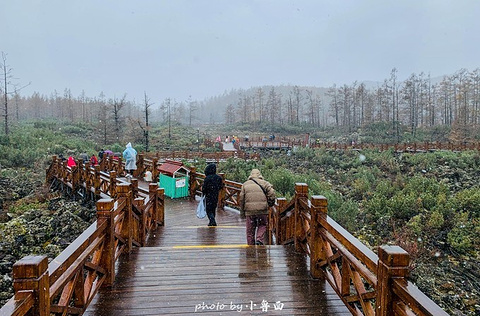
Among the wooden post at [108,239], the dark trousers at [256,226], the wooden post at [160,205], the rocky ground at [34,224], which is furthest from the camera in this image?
the rocky ground at [34,224]

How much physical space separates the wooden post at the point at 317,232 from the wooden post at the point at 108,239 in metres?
2.71

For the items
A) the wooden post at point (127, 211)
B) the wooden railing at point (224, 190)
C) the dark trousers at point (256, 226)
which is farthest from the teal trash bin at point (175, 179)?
the wooden post at point (127, 211)

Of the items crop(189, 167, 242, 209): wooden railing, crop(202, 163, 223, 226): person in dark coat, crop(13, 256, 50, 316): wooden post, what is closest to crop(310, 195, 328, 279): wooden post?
crop(13, 256, 50, 316): wooden post

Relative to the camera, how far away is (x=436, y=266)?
11062mm

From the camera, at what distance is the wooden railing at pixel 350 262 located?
A: 2434 millimetres

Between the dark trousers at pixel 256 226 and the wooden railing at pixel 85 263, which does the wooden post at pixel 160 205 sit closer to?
the wooden railing at pixel 85 263

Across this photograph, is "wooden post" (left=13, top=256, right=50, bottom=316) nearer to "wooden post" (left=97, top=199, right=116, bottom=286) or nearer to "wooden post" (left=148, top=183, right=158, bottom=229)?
"wooden post" (left=97, top=199, right=116, bottom=286)

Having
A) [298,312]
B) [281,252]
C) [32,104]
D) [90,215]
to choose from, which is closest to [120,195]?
[281,252]

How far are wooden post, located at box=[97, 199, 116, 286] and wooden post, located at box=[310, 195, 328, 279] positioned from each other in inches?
107

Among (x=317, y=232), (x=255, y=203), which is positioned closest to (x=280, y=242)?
(x=255, y=203)

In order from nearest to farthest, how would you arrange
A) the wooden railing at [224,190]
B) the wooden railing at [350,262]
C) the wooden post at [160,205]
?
the wooden railing at [350,262], the wooden post at [160,205], the wooden railing at [224,190]

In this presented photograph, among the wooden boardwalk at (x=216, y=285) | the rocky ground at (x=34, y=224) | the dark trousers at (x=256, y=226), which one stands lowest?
the rocky ground at (x=34, y=224)

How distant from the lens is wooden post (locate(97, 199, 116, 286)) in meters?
4.18

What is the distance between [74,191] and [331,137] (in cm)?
4551
